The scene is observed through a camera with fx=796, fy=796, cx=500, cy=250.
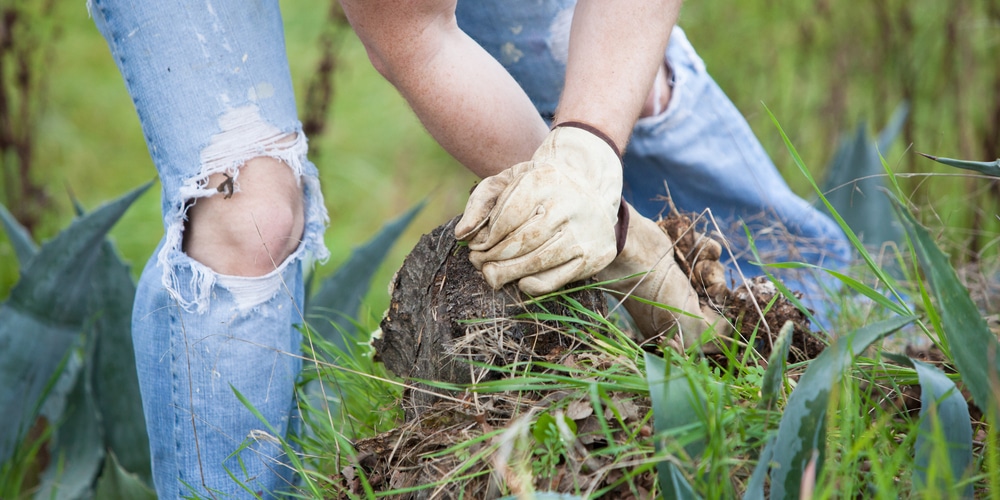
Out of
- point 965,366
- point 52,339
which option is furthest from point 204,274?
point 965,366

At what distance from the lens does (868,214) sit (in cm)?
247

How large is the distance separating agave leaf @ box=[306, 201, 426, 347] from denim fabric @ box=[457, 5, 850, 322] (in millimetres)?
497

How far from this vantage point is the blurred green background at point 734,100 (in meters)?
2.96

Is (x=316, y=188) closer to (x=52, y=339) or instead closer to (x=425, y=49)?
(x=425, y=49)

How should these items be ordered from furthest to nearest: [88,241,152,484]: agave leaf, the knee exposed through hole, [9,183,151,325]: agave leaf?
[88,241,152,484]: agave leaf, [9,183,151,325]: agave leaf, the knee exposed through hole

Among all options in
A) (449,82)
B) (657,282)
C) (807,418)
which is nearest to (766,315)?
(657,282)

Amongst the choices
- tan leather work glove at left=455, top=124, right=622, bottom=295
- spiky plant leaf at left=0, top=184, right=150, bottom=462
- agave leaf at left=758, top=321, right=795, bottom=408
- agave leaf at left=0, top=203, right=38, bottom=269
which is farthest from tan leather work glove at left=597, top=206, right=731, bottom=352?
agave leaf at left=0, top=203, right=38, bottom=269

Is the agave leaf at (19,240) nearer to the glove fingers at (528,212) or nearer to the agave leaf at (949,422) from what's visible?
the glove fingers at (528,212)

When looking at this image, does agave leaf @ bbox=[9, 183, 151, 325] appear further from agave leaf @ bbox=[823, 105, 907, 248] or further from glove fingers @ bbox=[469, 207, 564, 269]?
agave leaf @ bbox=[823, 105, 907, 248]

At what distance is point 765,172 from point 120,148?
12.5ft

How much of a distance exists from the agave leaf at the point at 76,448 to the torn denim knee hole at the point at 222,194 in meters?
0.71

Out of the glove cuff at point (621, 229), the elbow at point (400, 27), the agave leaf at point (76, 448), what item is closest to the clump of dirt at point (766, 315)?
the glove cuff at point (621, 229)

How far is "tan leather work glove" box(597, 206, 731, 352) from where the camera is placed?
1.31 metres

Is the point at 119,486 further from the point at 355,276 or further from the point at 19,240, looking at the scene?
the point at 19,240
